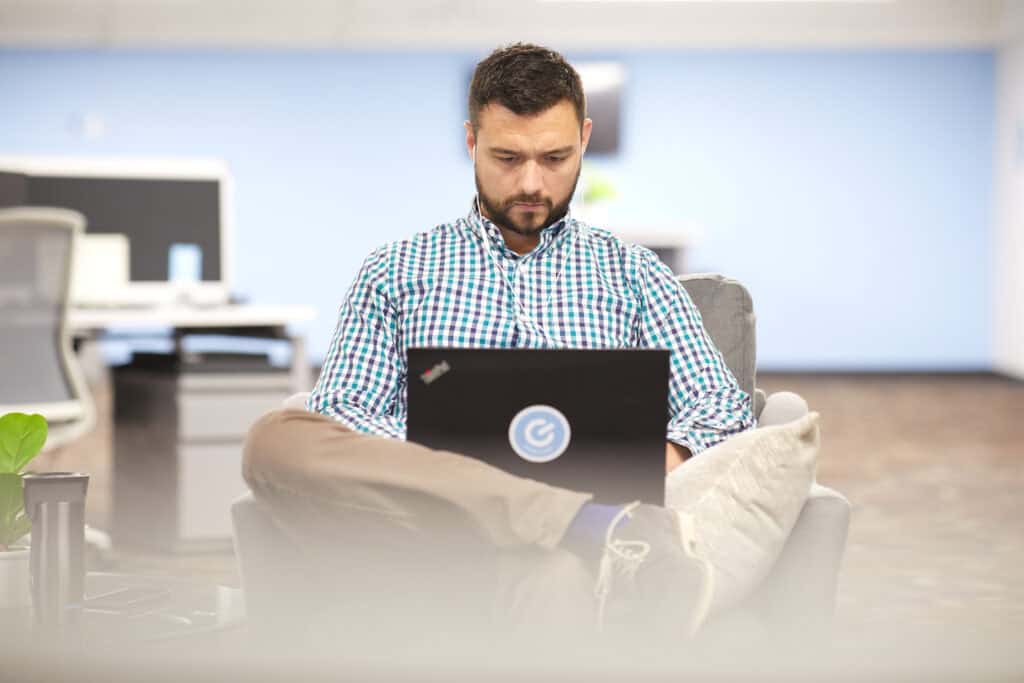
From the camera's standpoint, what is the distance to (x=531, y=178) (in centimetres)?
173

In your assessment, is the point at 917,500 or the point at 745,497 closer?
the point at 745,497

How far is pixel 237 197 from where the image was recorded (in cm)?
963

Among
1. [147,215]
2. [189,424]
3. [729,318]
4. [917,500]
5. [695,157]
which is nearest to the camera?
[729,318]

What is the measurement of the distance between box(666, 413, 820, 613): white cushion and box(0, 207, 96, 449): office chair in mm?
2456

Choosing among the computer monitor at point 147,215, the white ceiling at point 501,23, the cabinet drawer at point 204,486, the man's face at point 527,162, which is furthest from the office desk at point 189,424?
the white ceiling at point 501,23

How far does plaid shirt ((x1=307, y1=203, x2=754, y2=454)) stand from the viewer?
1757mm

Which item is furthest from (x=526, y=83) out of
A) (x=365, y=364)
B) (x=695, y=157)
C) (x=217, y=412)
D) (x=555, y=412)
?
(x=695, y=157)

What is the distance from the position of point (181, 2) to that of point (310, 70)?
1492 millimetres

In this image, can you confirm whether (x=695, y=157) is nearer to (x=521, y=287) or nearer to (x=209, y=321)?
(x=209, y=321)

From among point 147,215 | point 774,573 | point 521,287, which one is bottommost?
point 774,573

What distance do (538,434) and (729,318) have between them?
75 cm

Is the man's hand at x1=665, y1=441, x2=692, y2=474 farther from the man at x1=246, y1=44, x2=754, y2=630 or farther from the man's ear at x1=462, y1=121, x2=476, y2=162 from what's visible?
the man's ear at x1=462, y1=121, x2=476, y2=162

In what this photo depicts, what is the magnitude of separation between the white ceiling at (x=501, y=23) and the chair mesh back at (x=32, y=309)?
5.19 m

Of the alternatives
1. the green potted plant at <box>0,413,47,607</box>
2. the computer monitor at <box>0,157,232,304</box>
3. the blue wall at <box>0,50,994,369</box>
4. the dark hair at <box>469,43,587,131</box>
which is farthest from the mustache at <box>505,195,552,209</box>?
the blue wall at <box>0,50,994,369</box>
